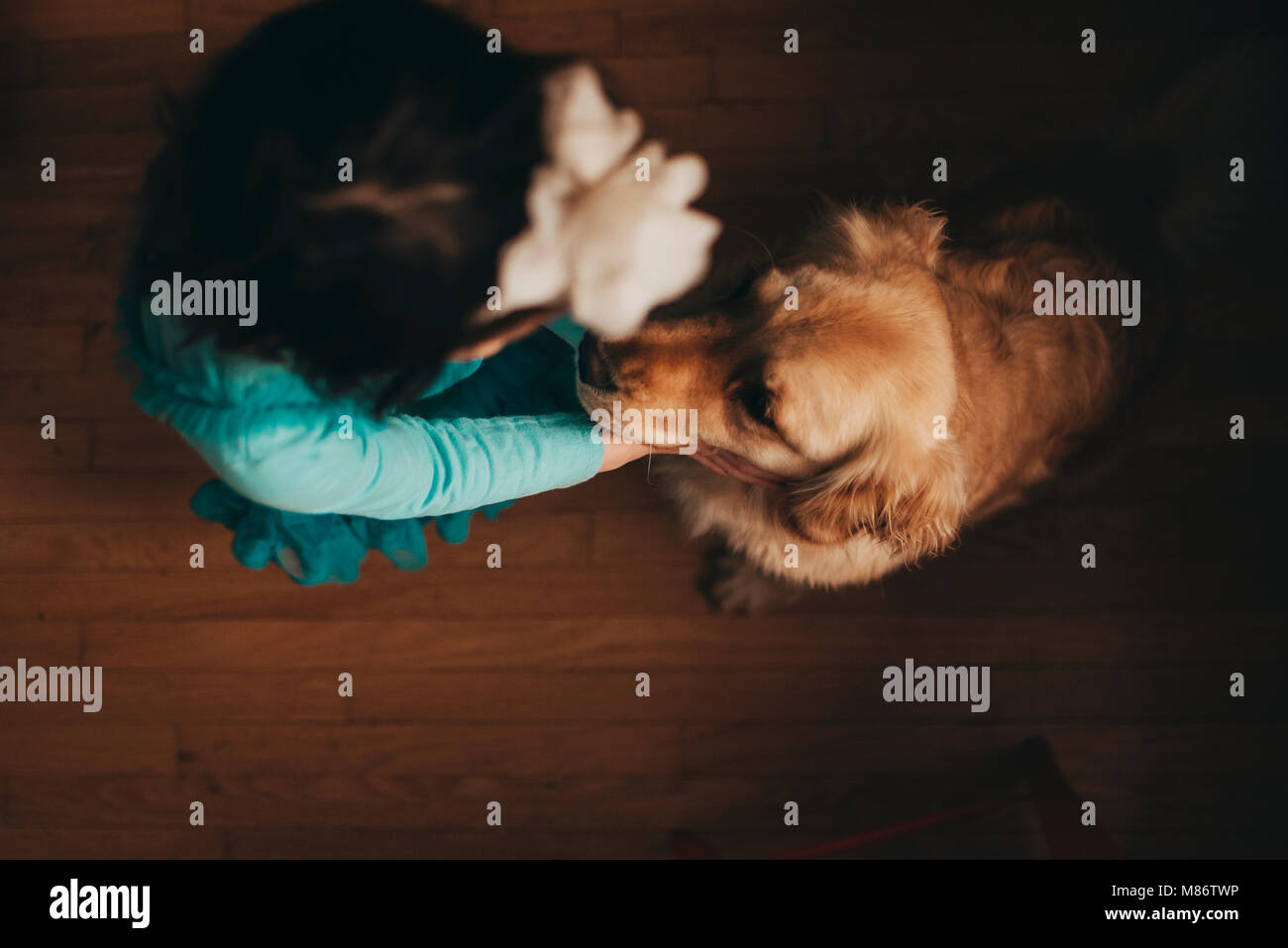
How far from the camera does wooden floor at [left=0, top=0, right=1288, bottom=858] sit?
224 cm

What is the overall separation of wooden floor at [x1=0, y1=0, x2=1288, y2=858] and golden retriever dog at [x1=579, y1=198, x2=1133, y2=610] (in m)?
0.43

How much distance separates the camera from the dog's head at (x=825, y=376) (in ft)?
4.94

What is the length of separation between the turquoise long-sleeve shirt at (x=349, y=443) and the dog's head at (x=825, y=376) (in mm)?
194

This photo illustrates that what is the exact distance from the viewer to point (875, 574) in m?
2.03

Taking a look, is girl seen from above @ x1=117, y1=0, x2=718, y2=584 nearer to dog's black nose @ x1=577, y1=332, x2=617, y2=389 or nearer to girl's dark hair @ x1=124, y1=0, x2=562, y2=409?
girl's dark hair @ x1=124, y1=0, x2=562, y2=409

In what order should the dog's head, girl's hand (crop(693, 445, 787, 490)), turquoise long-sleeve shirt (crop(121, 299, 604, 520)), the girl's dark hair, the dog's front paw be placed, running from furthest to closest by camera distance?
the dog's front paw < girl's hand (crop(693, 445, 787, 490)) < the dog's head < turquoise long-sleeve shirt (crop(121, 299, 604, 520)) < the girl's dark hair

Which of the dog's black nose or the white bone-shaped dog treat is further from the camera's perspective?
the dog's black nose

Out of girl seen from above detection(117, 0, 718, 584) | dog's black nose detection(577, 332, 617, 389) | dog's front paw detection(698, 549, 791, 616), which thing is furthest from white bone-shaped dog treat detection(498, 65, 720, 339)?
dog's front paw detection(698, 549, 791, 616)

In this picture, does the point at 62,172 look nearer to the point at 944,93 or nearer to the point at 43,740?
the point at 43,740

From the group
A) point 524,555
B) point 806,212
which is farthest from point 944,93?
point 524,555

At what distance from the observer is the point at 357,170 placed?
804 millimetres

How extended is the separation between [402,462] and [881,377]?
87cm

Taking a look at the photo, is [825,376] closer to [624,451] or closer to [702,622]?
[624,451]

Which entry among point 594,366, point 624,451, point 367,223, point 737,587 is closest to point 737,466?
point 624,451
